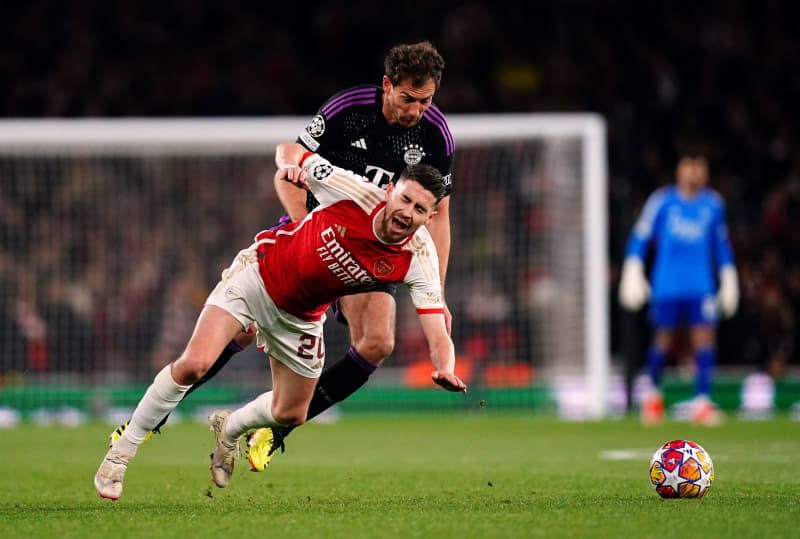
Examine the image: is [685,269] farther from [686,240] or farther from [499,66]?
[499,66]

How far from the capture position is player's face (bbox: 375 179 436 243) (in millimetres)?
5254

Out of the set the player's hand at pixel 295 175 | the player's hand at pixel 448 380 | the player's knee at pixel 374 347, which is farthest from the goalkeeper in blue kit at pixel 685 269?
the player's hand at pixel 448 380

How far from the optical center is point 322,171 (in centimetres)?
568

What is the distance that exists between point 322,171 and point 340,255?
0.41 meters

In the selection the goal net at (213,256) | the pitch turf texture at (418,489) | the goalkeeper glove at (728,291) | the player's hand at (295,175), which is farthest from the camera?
the goal net at (213,256)

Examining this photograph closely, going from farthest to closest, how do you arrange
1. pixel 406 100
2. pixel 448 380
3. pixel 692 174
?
pixel 692 174 → pixel 406 100 → pixel 448 380

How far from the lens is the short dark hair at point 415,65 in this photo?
19.1ft

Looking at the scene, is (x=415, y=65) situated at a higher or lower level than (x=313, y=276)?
higher

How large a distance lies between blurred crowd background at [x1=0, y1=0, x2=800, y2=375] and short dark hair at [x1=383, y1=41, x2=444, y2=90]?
32.6ft

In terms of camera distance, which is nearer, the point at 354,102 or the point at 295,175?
the point at 295,175

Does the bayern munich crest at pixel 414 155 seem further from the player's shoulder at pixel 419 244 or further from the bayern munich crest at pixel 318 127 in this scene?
the player's shoulder at pixel 419 244

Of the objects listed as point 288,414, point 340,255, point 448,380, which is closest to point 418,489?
point 288,414

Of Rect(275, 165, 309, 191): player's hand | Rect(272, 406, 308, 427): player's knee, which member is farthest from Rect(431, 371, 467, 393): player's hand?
Rect(272, 406, 308, 427): player's knee

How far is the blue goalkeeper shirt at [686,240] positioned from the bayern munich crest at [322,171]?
6953 mm
